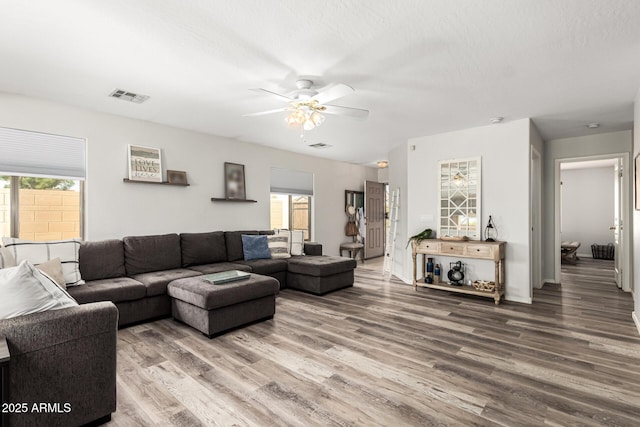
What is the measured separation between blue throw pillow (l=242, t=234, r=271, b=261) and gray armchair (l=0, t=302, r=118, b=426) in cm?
314

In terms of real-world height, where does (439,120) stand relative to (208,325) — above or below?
above

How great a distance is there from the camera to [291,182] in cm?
657

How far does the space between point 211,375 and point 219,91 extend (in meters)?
2.62

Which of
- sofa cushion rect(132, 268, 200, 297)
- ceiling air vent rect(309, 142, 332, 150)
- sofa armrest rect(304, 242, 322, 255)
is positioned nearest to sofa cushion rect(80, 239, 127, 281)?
sofa cushion rect(132, 268, 200, 297)

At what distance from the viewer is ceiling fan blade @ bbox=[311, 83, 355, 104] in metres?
2.77

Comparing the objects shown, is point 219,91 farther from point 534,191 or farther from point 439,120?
point 534,191

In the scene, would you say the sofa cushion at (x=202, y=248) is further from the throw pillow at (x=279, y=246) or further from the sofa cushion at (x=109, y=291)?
the sofa cushion at (x=109, y=291)

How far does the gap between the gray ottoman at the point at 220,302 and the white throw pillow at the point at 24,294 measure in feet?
4.50

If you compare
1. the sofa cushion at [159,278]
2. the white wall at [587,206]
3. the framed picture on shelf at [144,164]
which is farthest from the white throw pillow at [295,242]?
the white wall at [587,206]

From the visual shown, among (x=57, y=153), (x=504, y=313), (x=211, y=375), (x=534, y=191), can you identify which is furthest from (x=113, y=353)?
(x=534, y=191)

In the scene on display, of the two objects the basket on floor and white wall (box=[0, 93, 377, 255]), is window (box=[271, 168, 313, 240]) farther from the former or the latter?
the basket on floor

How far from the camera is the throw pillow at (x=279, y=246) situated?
5238mm

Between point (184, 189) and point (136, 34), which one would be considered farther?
point (184, 189)

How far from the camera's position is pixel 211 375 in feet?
7.92
